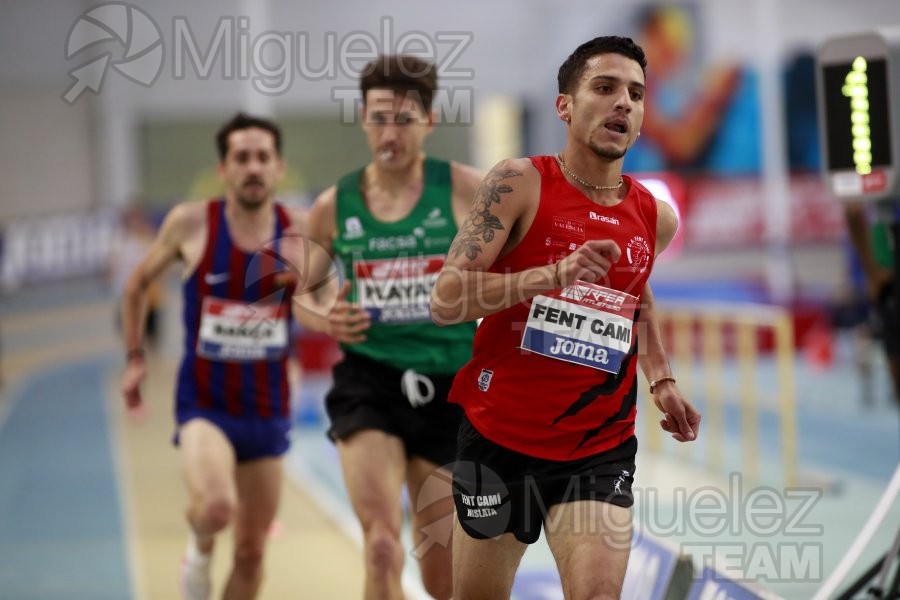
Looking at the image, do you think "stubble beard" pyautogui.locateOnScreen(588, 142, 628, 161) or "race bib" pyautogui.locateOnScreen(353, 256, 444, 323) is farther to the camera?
"race bib" pyautogui.locateOnScreen(353, 256, 444, 323)

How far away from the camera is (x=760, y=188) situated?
22578mm

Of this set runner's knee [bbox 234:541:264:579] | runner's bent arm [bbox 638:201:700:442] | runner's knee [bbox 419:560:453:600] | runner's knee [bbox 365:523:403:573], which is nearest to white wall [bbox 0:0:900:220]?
runner's knee [bbox 234:541:264:579]

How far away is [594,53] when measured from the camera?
135 inches

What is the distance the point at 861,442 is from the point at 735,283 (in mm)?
10934

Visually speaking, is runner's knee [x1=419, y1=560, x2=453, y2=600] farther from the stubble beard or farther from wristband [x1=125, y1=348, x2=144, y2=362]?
the stubble beard

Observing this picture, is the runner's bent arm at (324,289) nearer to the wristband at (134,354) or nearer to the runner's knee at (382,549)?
the runner's knee at (382,549)

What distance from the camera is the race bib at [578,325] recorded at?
344 cm

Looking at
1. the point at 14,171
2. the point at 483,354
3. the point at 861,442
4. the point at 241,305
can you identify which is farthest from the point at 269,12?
the point at 483,354

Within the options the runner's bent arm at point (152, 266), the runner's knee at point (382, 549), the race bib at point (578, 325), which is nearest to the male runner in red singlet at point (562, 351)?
the race bib at point (578, 325)

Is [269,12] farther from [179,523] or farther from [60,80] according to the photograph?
[179,523]

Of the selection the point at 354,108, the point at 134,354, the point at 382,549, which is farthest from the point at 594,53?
the point at 354,108

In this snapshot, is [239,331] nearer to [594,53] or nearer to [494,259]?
[494,259]

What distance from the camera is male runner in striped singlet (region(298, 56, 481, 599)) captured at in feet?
15.3

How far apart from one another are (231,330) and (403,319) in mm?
1119
